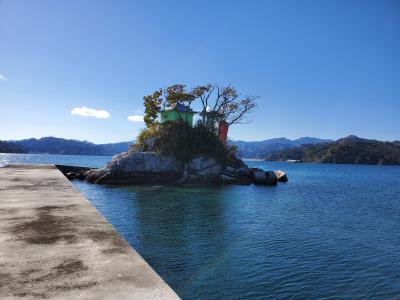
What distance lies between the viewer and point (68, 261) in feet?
20.2

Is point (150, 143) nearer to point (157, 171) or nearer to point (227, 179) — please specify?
point (157, 171)

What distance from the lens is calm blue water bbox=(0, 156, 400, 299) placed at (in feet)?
39.7

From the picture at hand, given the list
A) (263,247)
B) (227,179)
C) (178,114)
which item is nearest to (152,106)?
(178,114)

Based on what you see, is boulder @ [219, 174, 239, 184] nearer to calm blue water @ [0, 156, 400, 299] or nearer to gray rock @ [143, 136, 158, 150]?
gray rock @ [143, 136, 158, 150]

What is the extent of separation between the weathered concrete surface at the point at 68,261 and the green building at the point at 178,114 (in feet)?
152

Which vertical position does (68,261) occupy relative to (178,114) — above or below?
below

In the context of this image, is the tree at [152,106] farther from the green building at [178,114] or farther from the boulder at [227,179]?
the boulder at [227,179]

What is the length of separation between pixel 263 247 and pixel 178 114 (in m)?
41.5

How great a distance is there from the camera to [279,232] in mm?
20578

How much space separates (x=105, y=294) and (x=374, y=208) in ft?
116

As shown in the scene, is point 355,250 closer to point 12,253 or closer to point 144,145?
point 12,253

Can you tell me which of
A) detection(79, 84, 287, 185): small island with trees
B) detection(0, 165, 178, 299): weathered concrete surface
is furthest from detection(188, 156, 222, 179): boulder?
detection(0, 165, 178, 299): weathered concrete surface

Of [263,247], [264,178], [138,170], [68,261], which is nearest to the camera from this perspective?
[68,261]

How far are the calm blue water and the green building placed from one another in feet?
87.2
